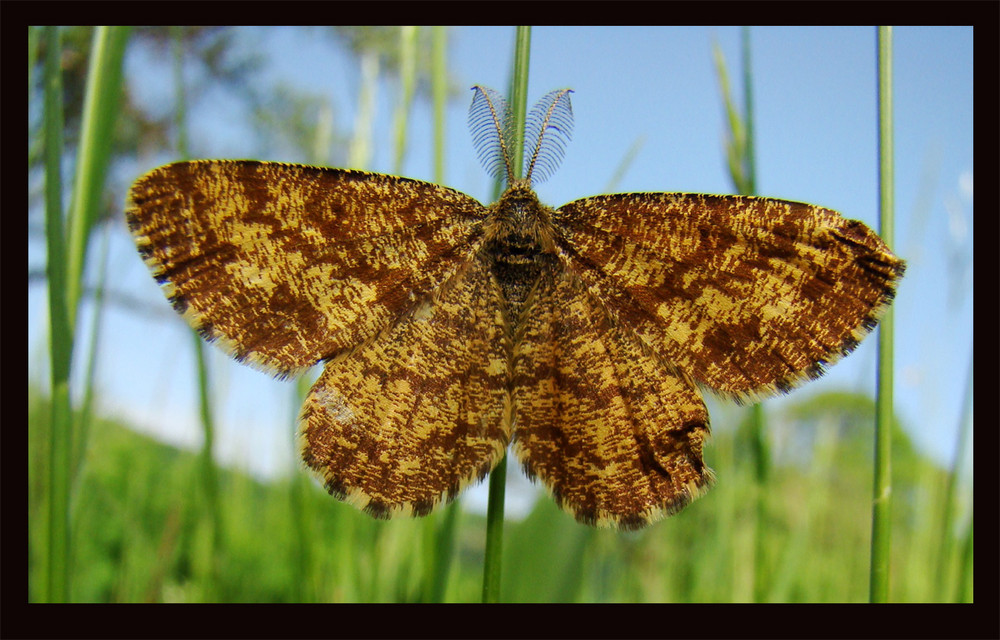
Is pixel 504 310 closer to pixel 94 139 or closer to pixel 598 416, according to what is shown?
pixel 598 416

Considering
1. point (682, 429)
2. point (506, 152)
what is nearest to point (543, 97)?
point (506, 152)

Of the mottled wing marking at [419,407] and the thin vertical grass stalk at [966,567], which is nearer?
the mottled wing marking at [419,407]

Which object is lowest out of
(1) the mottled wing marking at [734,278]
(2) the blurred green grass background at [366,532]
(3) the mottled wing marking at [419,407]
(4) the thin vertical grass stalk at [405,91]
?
(2) the blurred green grass background at [366,532]

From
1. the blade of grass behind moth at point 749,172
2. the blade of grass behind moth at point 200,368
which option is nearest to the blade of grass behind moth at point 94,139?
the blade of grass behind moth at point 200,368

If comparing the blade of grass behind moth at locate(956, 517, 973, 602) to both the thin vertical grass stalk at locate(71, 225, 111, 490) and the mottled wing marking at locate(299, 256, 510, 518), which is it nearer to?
the mottled wing marking at locate(299, 256, 510, 518)

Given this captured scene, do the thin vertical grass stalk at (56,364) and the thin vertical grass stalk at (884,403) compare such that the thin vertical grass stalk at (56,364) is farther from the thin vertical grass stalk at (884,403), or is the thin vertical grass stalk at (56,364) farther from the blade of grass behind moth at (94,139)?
the thin vertical grass stalk at (884,403)

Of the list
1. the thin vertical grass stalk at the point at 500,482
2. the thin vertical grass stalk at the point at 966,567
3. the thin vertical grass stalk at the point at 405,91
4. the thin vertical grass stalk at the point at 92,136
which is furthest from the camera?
the thin vertical grass stalk at the point at 405,91

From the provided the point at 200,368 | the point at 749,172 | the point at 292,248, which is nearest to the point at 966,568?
the point at 749,172

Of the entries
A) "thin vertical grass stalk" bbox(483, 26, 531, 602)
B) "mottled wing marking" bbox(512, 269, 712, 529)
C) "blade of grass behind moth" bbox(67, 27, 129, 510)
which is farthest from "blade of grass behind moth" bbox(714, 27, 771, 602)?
"blade of grass behind moth" bbox(67, 27, 129, 510)
